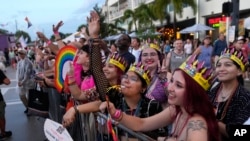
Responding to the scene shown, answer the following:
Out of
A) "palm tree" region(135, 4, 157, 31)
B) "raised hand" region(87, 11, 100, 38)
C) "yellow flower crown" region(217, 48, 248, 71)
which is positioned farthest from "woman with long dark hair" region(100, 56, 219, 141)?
"palm tree" region(135, 4, 157, 31)

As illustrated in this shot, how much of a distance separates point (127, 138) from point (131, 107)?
484 mm

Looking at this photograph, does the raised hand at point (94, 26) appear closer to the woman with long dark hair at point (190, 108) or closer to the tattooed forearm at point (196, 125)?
the woman with long dark hair at point (190, 108)

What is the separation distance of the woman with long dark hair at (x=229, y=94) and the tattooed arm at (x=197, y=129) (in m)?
0.48

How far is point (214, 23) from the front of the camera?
3272 cm

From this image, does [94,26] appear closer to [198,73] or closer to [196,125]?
[198,73]

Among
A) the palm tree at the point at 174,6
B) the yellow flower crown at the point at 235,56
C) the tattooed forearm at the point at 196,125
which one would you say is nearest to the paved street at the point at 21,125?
the yellow flower crown at the point at 235,56

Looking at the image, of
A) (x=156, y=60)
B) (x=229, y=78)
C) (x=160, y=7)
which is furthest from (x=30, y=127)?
(x=160, y=7)

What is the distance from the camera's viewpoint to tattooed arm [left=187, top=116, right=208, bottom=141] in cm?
210

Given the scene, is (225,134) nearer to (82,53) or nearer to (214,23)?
(82,53)

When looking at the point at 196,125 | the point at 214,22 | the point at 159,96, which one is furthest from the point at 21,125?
the point at 214,22

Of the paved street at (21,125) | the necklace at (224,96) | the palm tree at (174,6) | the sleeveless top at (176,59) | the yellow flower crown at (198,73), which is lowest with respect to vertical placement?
the paved street at (21,125)

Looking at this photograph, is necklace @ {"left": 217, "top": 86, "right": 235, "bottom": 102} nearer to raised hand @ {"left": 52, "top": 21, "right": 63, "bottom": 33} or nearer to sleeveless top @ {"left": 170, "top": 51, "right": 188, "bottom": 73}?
raised hand @ {"left": 52, "top": 21, "right": 63, "bottom": 33}

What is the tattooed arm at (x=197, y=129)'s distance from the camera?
82.6 inches

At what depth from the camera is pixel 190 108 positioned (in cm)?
233
